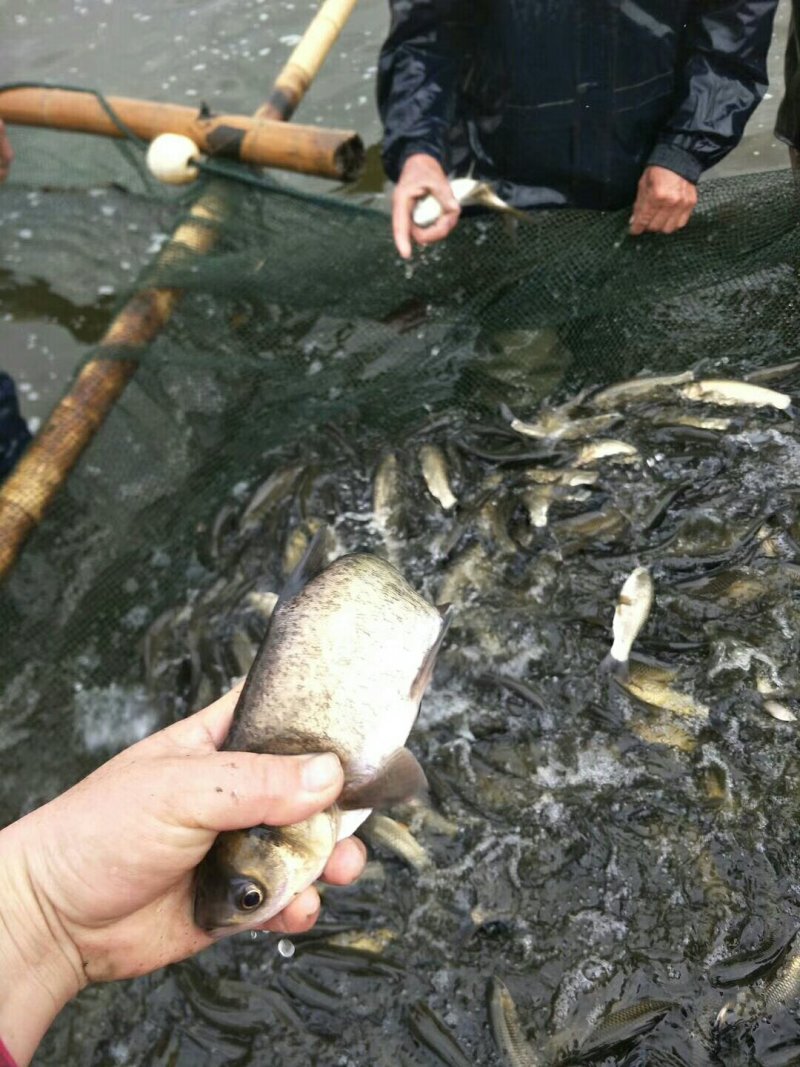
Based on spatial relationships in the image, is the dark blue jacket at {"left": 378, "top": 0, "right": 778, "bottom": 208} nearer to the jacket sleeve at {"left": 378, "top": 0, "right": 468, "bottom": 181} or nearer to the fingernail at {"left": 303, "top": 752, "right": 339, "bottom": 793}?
the jacket sleeve at {"left": 378, "top": 0, "right": 468, "bottom": 181}

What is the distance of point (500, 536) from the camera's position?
12.3 feet

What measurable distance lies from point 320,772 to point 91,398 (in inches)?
112

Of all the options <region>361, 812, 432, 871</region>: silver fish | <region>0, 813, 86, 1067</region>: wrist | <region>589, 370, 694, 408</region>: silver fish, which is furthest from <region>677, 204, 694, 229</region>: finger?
<region>0, 813, 86, 1067</region>: wrist

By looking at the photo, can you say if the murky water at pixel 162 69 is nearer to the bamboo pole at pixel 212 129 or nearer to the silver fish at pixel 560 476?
the bamboo pole at pixel 212 129

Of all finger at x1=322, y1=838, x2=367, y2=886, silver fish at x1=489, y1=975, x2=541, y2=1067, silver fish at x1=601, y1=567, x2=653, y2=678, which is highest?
finger at x1=322, y1=838, x2=367, y2=886

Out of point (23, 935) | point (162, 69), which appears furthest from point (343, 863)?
point (162, 69)

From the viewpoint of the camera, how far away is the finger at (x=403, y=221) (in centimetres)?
397

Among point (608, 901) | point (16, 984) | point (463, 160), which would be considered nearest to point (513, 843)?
point (608, 901)

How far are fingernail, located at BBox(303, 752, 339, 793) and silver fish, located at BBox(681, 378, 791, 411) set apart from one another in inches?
112

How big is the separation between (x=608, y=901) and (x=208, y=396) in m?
3.08

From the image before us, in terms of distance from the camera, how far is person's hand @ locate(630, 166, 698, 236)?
4016mm

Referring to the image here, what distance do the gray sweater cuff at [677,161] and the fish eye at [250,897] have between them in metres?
3.80

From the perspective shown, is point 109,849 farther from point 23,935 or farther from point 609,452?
point 609,452

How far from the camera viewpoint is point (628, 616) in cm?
325
